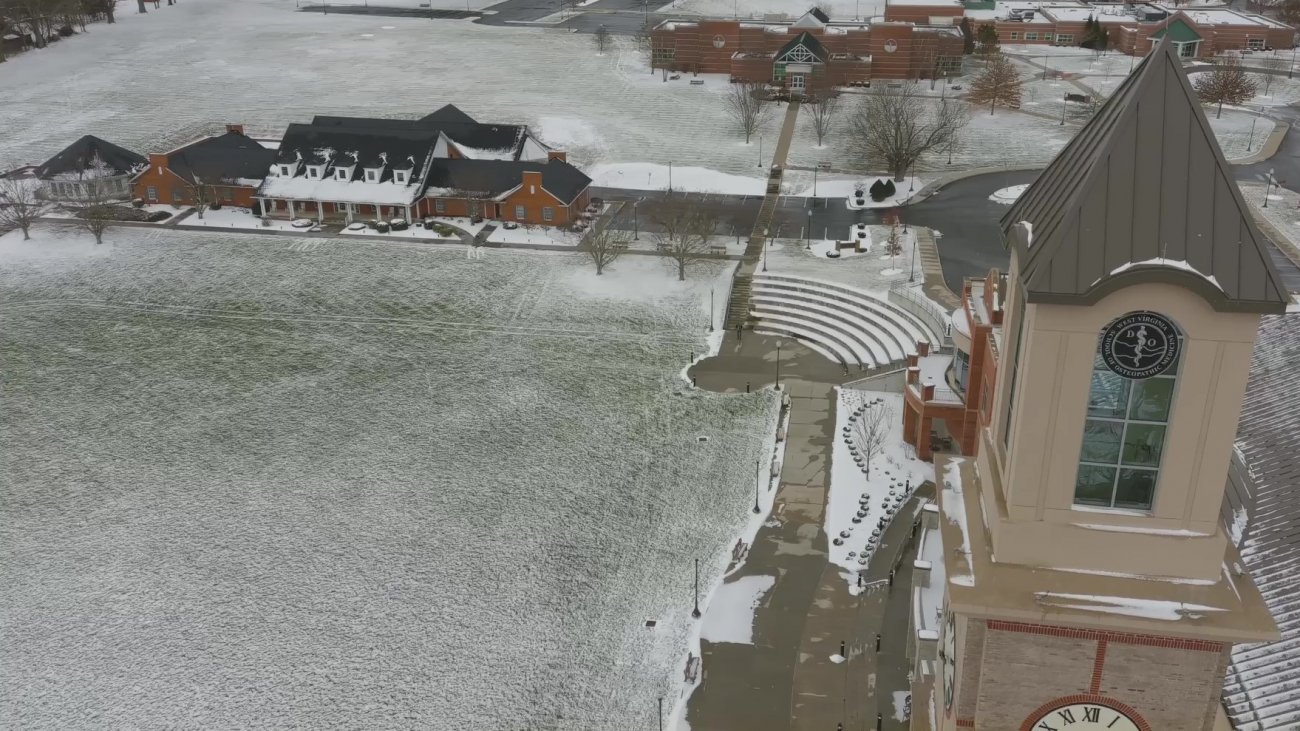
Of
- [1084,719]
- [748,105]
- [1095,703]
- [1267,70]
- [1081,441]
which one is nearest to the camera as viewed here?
[1081,441]

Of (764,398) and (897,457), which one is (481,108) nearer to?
(764,398)

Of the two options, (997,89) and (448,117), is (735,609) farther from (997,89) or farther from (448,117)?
(997,89)

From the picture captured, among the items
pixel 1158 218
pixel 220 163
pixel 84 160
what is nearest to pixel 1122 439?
pixel 1158 218

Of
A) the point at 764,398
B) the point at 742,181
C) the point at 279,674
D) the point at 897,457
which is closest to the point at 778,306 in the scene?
the point at 764,398

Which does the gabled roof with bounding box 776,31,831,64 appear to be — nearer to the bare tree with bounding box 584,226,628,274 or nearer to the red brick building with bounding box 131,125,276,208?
the bare tree with bounding box 584,226,628,274

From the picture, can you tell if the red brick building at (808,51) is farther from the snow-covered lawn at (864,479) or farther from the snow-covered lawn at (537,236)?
the snow-covered lawn at (864,479)

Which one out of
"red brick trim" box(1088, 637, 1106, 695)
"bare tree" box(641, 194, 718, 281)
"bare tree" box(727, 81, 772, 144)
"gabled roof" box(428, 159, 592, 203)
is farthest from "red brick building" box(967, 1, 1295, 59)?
"red brick trim" box(1088, 637, 1106, 695)
